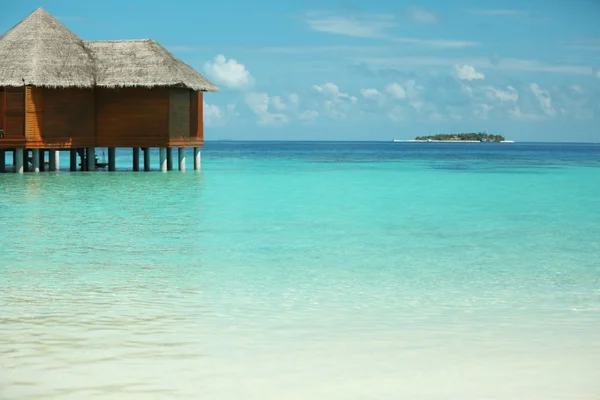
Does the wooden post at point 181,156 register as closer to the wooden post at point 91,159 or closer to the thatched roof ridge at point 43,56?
the wooden post at point 91,159

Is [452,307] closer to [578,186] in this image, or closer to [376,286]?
[376,286]

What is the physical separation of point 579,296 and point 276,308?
276cm

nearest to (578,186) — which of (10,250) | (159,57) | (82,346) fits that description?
(159,57)

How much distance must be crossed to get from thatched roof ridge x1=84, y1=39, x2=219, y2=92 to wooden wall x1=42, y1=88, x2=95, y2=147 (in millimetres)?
1033

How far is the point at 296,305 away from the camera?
7656mm

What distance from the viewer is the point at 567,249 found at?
39.3 feet

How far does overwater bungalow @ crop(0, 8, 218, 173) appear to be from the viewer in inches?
1109

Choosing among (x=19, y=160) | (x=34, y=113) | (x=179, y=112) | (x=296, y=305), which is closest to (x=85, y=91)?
(x=34, y=113)

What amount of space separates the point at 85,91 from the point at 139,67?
1868 mm

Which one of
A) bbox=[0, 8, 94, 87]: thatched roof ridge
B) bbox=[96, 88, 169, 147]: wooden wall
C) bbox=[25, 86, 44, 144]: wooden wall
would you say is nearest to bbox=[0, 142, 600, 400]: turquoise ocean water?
bbox=[25, 86, 44, 144]: wooden wall

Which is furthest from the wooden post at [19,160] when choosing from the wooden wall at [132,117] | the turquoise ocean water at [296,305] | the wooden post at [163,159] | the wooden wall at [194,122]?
the turquoise ocean water at [296,305]

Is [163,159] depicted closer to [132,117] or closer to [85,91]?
[132,117]

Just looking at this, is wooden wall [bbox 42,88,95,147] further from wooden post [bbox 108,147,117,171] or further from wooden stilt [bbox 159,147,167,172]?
wooden post [bbox 108,147,117,171]

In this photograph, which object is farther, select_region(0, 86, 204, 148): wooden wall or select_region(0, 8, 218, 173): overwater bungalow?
select_region(0, 86, 204, 148): wooden wall
